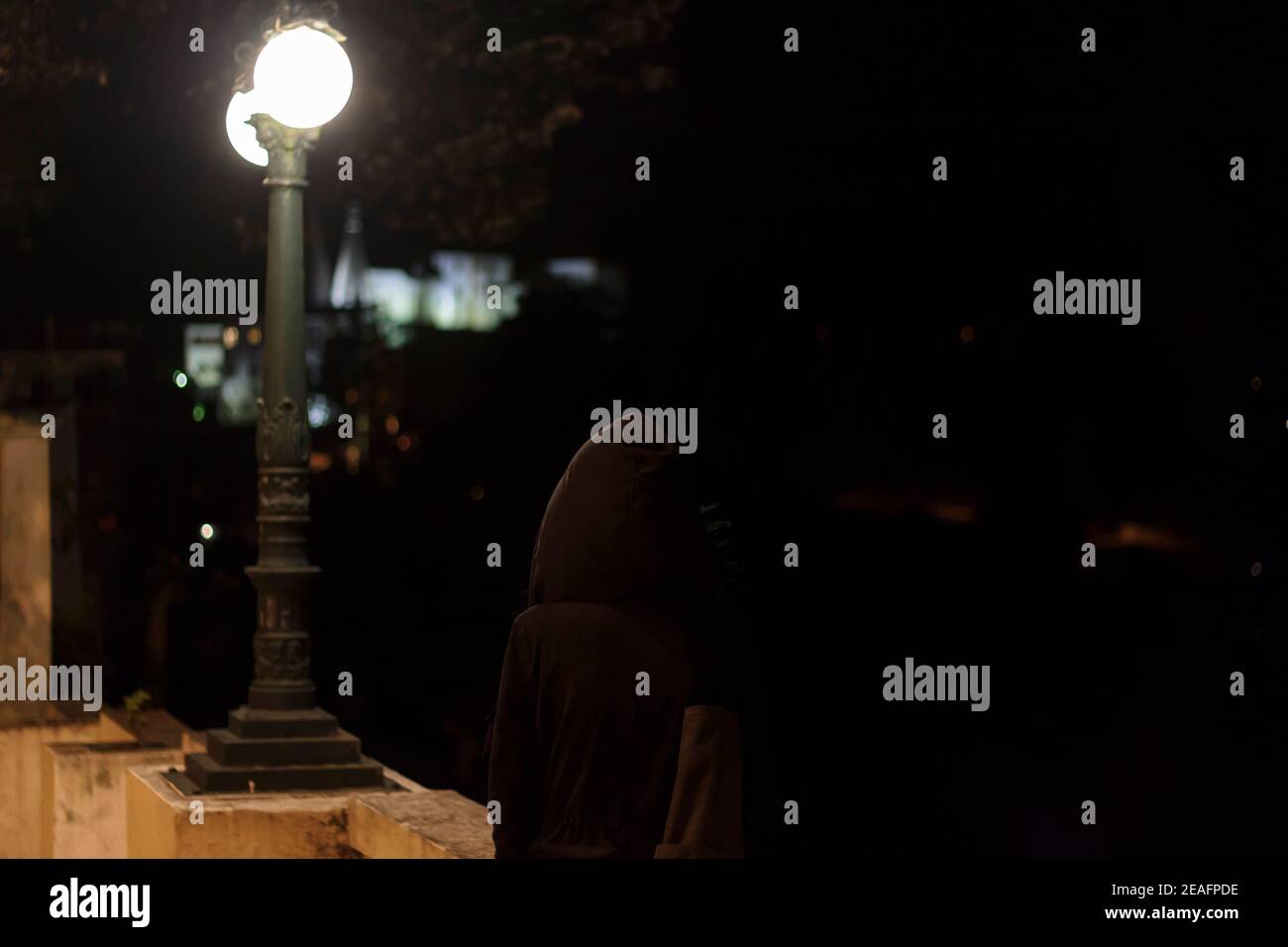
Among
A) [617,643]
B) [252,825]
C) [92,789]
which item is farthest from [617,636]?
[92,789]

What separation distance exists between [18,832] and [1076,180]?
1989 cm

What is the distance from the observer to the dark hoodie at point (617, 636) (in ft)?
13.8

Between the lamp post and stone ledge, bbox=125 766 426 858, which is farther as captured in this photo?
the lamp post

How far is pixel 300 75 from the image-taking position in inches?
318

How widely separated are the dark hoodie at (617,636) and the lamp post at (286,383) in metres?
3.80

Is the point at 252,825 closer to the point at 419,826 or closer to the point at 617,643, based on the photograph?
the point at 419,826

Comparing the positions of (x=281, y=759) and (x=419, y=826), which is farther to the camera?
(x=281, y=759)

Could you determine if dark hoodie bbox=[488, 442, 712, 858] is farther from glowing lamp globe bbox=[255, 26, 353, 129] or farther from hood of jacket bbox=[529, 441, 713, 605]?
glowing lamp globe bbox=[255, 26, 353, 129]

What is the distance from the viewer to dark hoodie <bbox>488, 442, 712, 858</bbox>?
420 cm

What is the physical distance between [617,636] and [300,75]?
15.4 feet

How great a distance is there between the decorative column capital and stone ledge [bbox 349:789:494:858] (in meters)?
2.87

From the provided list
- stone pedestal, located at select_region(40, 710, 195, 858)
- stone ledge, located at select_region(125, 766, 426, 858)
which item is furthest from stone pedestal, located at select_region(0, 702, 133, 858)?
stone ledge, located at select_region(125, 766, 426, 858)

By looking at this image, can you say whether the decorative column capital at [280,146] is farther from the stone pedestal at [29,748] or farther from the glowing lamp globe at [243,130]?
the stone pedestal at [29,748]

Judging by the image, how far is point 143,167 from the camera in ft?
47.8
